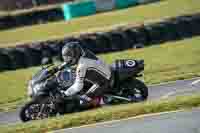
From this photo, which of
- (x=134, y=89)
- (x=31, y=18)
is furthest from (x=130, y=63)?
(x=31, y=18)

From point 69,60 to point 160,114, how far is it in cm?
293

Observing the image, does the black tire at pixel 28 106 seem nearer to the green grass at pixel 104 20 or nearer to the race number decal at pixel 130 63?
the race number decal at pixel 130 63

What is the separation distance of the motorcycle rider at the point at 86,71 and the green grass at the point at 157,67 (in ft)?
10.8

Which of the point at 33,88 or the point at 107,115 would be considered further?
the point at 33,88

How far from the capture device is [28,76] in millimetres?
19391

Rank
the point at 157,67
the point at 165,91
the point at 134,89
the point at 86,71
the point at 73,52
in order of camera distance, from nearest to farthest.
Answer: the point at 73,52 < the point at 86,71 < the point at 134,89 < the point at 165,91 < the point at 157,67


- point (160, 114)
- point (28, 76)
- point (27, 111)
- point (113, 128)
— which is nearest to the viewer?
point (113, 128)

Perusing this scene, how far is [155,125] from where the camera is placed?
8.45 metres

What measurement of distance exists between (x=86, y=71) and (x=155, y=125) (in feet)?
11.6

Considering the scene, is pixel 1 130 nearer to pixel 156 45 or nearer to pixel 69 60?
pixel 69 60

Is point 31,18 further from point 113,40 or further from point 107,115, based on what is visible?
point 107,115

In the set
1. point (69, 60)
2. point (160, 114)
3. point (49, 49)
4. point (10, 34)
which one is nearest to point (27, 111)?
point (69, 60)

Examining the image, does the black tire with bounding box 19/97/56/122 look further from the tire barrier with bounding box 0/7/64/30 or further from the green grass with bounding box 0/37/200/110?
the tire barrier with bounding box 0/7/64/30

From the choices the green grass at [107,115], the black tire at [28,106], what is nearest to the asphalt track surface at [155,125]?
the green grass at [107,115]
